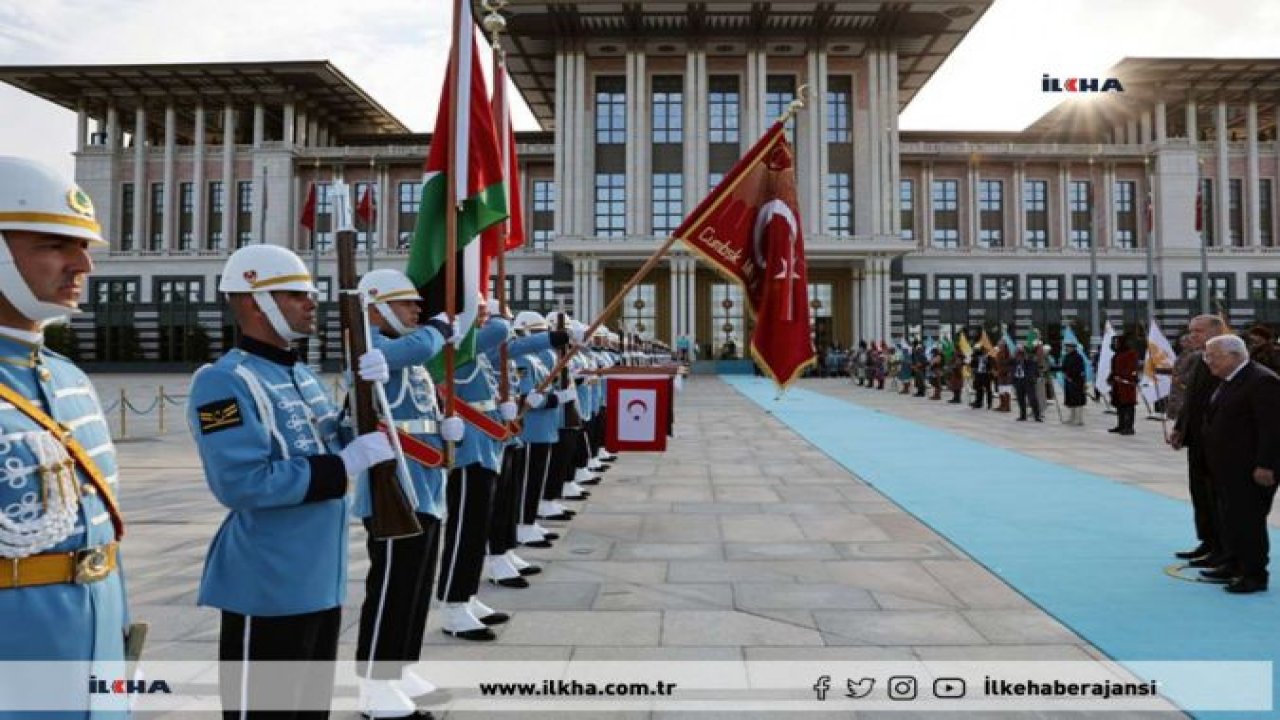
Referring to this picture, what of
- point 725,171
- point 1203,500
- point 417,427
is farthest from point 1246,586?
point 725,171

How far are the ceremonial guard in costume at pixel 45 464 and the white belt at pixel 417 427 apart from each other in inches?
80.0

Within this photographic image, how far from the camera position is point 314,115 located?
220ft

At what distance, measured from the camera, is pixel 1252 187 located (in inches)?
2438

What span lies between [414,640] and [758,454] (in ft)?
35.7

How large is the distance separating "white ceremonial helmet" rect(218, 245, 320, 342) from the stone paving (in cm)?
212

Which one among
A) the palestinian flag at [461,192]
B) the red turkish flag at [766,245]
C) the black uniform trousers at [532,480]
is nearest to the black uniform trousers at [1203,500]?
the red turkish flag at [766,245]

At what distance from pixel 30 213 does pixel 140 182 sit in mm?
72302

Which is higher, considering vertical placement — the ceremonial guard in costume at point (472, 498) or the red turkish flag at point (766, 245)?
the red turkish flag at point (766, 245)

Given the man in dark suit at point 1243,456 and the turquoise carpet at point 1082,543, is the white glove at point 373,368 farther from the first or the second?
the man in dark suit at point 1243,456

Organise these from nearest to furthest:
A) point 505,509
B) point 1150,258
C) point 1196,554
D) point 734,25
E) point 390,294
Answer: point 390,294, point 505,509, point 1196,554, point 1150,258, point 734,25

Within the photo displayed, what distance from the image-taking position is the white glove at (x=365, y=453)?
9.65 ft

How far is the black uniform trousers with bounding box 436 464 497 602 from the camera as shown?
16.9ft

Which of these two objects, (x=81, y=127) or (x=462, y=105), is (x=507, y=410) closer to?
(x=462, y=105)

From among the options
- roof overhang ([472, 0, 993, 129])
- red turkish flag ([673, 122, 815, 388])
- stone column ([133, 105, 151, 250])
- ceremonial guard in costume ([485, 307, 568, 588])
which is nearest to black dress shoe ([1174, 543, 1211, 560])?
red turkish flag ([673, 122, 815, 388])
